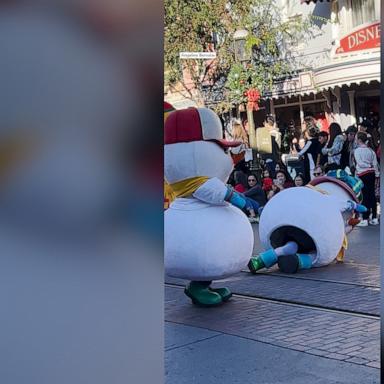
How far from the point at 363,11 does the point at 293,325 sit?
1384 centimetres

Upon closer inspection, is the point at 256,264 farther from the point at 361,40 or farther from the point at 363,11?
the point at 363,11

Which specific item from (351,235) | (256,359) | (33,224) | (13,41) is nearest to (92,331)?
(33,224)

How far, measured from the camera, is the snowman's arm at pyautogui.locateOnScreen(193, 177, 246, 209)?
4.71 m

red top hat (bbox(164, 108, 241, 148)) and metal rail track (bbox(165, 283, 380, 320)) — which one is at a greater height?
red top hat (bbox(164, 108, 241, 148))

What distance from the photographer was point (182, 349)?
150 inches

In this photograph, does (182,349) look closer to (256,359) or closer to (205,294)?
(256,359)

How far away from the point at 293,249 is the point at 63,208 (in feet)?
17.2

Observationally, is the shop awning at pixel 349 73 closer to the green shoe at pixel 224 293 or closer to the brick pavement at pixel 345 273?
the brick pavement at pixel 345 273

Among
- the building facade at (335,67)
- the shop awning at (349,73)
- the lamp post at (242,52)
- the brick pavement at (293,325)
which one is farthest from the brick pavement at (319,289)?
the lamp post at (242,52)

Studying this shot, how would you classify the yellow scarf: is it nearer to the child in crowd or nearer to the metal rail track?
the metal rail track

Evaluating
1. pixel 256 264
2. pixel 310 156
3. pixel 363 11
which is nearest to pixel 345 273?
pixel 256 264

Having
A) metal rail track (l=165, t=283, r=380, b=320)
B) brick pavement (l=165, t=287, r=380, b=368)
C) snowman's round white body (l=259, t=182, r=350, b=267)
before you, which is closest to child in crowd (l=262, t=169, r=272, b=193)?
snowman's round white body (l=259, t=182, r=350, b=267)

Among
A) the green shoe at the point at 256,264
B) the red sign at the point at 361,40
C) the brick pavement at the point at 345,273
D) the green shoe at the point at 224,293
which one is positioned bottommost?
the brick pavement at the point at 345,273

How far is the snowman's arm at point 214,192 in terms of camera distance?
471cm
